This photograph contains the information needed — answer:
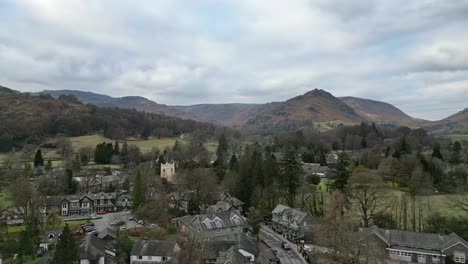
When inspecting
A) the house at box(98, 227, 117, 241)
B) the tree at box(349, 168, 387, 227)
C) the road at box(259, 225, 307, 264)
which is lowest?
the road at box(259, 225, 307, 264)

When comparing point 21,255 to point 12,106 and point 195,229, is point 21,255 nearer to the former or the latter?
point 195,229

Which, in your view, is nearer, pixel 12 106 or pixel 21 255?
pixel 21 255

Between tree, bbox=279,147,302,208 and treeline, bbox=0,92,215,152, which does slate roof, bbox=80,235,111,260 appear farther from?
treeline, bbox=0,92,215,152

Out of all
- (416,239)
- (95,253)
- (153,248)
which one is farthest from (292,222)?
(95,253)

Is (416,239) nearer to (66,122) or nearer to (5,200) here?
(5,200)

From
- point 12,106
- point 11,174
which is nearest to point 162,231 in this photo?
point 11,174

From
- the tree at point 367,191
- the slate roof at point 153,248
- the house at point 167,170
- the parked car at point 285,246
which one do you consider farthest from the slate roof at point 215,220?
the house at point 167,170

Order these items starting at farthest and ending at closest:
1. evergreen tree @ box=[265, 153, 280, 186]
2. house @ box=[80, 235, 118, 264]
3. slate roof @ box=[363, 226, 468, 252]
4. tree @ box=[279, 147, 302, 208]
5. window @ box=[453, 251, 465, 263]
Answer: evergreen tree @ box=[265, 153, 280, 186], tree @ box=[279, 147, 302, 208], slate roof @ box=[363, 226, 468, 252], window @ box=[453, 251, 465, 263], house @ box=[80, 235, 118, 264]

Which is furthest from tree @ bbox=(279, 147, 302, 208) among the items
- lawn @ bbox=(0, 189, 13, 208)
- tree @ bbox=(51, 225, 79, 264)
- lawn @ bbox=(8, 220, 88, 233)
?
lawn @ bbox=(0, 189, 13, 208)
